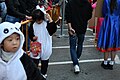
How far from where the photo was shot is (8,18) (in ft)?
19.2

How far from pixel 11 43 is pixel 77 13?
2.96 m

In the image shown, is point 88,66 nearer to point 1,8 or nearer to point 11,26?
point 1,8

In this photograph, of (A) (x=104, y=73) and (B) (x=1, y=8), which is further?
(B) (x=1, y=8)

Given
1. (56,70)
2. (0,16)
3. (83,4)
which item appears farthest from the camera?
(0,16)

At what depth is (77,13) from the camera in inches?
211

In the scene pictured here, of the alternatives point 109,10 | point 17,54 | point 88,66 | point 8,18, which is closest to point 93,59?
point 88,66

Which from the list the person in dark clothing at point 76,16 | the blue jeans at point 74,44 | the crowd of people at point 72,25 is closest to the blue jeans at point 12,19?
the crowd of people at point 72,25

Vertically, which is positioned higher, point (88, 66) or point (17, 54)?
point (17, 54)

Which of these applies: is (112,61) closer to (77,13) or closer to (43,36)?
(77,13)

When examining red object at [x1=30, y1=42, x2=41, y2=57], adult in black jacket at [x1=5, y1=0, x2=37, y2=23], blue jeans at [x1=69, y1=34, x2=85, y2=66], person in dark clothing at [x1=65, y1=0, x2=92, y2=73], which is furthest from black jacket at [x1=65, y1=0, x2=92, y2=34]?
red object at [x1=30, y1=42, x2=41, y2=57]

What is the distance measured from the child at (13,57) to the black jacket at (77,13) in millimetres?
2808

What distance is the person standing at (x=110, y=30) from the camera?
5.38 meters

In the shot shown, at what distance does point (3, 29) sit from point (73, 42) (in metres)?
3.04

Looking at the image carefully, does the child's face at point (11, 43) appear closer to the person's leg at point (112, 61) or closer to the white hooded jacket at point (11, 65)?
the white hooded jacket at point (11, 65)
